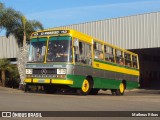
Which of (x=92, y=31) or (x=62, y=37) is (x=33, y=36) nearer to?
(x=62, y=37)

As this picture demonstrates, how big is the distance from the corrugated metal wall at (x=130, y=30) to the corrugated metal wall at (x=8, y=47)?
35.3 feet

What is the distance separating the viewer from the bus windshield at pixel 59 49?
1916cm

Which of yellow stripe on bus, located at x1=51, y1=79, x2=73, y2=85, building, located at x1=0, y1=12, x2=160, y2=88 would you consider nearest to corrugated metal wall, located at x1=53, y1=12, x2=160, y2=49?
building, located at x1=0, y1=12, x2=160, y2=88

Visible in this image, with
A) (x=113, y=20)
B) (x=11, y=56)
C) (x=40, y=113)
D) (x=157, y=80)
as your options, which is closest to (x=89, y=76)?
(x=40, y=113)

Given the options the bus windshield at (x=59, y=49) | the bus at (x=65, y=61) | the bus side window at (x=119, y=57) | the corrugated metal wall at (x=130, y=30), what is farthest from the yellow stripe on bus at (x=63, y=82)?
the corrugated metal wall at (x=130, y=30)

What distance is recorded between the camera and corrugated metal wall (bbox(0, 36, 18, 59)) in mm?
51031

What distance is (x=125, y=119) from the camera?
10.6m

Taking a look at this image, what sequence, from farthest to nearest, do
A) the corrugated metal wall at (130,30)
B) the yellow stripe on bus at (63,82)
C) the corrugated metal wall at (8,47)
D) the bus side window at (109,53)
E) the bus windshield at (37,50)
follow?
the corrugated metal wall at (8,47), the corrugated metal wall at (130,30), the bus side window at (109,53), the bus windshield at (37,50), the yellow stripe on bus at (63,82)

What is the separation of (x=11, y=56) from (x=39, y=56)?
1269 inches

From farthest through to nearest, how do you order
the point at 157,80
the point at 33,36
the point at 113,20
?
the point at 157,80 < the point at 113,20 < the point at 33,36

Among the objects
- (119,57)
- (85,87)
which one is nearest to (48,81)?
(85,87)

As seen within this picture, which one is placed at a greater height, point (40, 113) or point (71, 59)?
point (71, 59)

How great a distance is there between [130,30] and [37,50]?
21663mm

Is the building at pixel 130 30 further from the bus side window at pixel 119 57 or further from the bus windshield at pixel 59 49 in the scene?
the bus windshield at pixel 59 49
